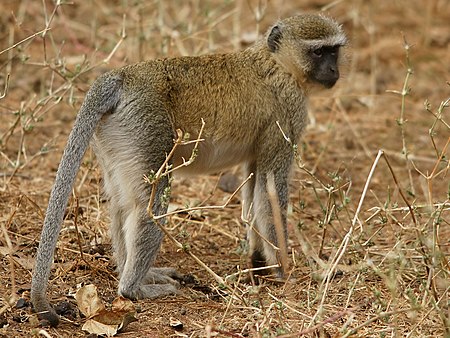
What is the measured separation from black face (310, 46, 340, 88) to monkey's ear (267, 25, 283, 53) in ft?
0.99

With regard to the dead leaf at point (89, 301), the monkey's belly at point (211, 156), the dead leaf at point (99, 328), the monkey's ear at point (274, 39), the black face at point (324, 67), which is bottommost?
the dead leaf at point (99, 328)

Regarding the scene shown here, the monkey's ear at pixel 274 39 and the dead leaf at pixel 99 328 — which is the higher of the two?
the monkey's ear at pixel 274 39

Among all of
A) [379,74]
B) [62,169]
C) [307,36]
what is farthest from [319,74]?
[379,74]

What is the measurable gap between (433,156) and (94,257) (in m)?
4.92

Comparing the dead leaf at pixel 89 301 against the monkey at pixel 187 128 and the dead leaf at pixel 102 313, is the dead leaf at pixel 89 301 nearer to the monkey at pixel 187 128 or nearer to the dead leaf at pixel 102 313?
the dead leaf at pixel 102 313

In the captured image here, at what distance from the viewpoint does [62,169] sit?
19.7 ft

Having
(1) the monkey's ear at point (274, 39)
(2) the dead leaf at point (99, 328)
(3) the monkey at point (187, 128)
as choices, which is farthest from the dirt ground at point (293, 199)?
(1) the monkey's ear at point (274, 39)

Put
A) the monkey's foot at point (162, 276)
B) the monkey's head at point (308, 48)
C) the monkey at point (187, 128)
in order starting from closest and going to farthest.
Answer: the monkey at point (187, 128)
the monkey's foot at point (162, 276)
the monkey's head at point (308, 48)

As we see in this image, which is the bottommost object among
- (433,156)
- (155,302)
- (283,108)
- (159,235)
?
(433,156)

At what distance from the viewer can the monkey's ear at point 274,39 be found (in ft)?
25.0

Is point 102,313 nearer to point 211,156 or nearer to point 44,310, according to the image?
point 44,310

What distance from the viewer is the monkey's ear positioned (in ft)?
25.0

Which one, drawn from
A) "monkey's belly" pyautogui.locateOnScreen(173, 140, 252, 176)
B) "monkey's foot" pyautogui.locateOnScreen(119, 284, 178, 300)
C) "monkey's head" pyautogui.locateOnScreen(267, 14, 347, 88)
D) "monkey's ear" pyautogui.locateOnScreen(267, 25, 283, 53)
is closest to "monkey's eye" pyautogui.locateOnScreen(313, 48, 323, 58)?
"monkey's head" pyautogui.locateOnScreen(267, 14, 347, 88)

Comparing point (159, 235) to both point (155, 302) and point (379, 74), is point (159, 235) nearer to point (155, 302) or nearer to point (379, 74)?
point (155, 302)
